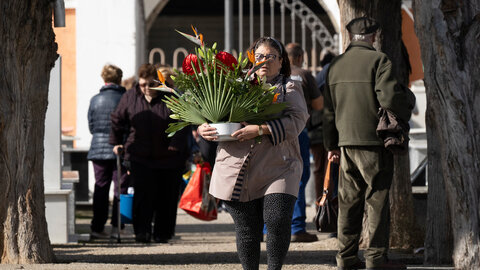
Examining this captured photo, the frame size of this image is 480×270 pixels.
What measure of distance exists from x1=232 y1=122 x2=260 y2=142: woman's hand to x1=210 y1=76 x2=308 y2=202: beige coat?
80 mm

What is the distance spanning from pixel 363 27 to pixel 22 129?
260 centimetres

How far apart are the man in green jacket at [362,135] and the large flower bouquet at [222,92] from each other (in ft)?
4.25

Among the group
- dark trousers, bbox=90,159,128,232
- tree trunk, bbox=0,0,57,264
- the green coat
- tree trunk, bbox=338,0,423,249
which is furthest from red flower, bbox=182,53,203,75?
dark trousers, bbox=90,159,128,232

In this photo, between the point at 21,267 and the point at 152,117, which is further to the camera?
the point at 152,117

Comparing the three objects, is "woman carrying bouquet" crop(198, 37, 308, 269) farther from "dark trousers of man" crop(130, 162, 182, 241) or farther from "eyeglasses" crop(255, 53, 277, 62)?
"dark trousers of man" crop(130, 162, 182, 241)

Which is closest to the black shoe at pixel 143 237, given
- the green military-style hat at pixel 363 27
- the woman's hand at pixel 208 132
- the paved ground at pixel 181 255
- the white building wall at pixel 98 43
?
the paved ground at pixel 181 255

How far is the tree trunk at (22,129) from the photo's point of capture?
775 cm

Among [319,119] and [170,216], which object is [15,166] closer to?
[170,216]

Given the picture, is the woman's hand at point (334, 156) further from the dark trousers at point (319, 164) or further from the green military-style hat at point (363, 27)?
the dark trousers at point (319, 164)

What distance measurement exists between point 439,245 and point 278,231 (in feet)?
6.65

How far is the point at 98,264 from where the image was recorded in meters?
8.04

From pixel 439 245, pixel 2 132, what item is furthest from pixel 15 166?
pixel 439 245

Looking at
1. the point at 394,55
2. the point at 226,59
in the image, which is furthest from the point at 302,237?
the point at 226,59

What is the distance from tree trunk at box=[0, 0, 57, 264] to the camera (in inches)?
305
